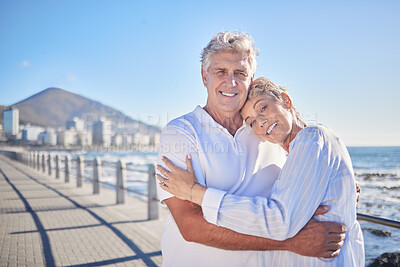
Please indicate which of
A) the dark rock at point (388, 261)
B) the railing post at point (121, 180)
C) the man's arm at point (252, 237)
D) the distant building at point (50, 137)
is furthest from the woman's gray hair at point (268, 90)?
the distant building at point (50, 137)

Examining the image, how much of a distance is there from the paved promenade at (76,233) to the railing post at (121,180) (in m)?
0.22

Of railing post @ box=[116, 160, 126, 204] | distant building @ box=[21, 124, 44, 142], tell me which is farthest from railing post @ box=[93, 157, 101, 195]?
distant building @ box=[21, 124, 44, 142]

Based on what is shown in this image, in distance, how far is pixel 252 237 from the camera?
1533mm

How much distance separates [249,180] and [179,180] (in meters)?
0.45

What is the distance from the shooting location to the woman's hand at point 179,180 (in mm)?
1616

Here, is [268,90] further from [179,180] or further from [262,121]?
[179,180]

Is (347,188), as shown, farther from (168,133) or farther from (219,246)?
(168,133)

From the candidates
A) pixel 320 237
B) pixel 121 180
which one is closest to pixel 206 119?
pixel 320 237

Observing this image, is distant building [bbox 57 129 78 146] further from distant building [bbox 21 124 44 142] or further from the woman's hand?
the woman's hand

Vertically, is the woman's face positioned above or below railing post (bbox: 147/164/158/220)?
above

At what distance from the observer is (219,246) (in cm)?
161

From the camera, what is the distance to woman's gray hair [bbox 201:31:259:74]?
1.91 m

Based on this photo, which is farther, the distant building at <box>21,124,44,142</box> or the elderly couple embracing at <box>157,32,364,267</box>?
the distant building at <box>21,124,44,142</box>

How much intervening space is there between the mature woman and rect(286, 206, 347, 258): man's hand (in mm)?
34
